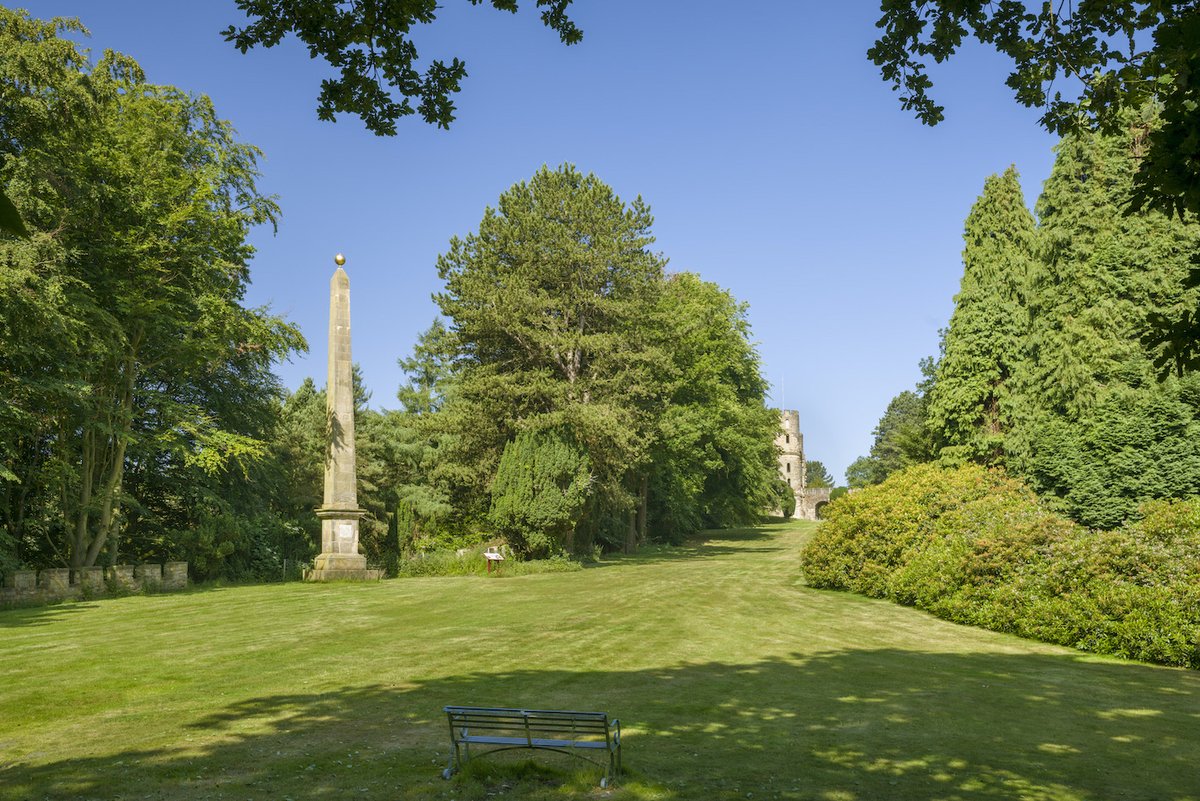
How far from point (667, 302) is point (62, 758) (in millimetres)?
38121

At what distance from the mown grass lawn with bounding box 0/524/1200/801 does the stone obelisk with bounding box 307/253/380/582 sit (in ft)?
25.5

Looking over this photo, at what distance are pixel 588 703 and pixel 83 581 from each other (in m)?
17.8

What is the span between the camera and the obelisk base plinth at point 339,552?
1027 inches

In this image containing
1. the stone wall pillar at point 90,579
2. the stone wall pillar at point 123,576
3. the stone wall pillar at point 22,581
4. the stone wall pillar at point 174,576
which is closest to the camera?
the stone wall pillar at point 22,581

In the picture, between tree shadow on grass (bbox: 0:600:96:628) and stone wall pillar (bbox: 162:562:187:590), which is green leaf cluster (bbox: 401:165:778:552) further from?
tree shadow on grass (bbox: 0:600:96:628)

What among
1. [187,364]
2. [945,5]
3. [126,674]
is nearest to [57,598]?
[187,364]

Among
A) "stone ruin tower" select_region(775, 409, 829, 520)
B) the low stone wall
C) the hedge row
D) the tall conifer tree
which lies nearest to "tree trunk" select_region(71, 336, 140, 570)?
the low stone wall

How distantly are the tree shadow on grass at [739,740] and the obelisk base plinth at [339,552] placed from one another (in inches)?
641

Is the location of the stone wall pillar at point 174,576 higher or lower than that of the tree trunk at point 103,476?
lower

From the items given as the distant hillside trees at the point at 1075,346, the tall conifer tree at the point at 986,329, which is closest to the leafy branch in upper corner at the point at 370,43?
the distant hillside trees at the point at 1075,346

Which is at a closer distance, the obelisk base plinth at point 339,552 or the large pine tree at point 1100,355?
the large pine tree at point 1100,355

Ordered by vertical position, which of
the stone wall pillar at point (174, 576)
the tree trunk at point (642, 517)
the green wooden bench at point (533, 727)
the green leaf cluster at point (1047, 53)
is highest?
the green leaf cluster at point (1047, 53)

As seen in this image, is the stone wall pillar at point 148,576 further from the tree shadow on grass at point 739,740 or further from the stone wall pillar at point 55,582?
the tree shadow on grass at point 739,740

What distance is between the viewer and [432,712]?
29.5 ft
